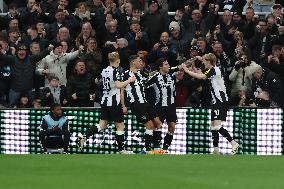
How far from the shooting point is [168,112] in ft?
76.8

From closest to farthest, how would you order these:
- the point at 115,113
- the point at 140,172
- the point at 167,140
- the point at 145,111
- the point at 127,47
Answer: the point at 140,172 → the point at 115,113 → the point at 145,111 → the point at 167,140 → the point at 127,47

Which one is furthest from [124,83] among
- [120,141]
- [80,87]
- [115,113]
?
[80,87]

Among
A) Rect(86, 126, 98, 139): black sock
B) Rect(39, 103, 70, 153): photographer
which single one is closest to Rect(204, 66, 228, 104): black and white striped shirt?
Rect(86, 126, 98, 139): black sock

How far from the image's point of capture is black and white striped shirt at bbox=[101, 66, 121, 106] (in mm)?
22219

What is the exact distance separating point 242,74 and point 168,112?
8.62 feet

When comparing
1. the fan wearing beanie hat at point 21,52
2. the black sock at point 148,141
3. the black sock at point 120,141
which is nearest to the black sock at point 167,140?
the black sock at point 148,141

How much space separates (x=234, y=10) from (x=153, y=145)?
5497mm

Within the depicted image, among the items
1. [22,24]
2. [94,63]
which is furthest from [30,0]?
[94,63]

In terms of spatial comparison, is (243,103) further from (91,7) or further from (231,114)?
(91,7)

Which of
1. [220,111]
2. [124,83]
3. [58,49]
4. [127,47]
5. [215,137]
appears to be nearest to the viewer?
[124,83]

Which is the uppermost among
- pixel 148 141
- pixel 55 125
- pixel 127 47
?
pixel 127 47

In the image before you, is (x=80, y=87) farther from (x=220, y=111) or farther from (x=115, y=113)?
(x=220, y=111)

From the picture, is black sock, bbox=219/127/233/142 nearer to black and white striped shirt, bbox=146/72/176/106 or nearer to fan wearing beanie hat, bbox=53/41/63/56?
black and white striped shirt, bbox=146/72/176/106

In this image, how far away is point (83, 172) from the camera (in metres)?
16.9
